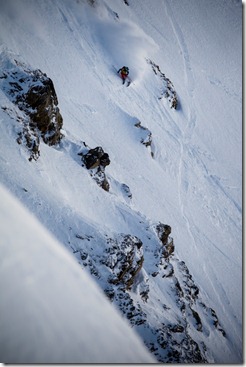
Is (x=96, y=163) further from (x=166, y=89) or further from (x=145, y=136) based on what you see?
(x=166, y=89)

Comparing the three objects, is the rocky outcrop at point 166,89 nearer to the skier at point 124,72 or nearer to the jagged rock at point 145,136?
the skier at point 124,72

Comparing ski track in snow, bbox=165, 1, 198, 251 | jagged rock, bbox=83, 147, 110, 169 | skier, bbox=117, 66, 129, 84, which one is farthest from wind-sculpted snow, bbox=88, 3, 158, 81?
jagged rock, bbox=83, 147, 110, 169

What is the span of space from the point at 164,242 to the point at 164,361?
16.3 feet

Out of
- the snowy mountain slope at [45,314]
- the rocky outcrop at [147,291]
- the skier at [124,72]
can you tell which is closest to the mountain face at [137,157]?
the rocky outcrop at [147,291]

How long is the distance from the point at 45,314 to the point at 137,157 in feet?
47.2

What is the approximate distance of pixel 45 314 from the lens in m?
2.86

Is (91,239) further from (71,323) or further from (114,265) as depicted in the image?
(71,323)

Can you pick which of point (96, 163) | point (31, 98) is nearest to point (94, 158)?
point (96, 163)

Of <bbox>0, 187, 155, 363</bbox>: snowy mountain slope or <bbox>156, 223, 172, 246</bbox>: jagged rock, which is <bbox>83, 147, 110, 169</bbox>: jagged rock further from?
<bbox>0, 187, 155, 363</bbox>: snowy mountain slope

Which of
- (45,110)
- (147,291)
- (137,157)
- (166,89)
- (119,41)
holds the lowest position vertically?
(137,157)

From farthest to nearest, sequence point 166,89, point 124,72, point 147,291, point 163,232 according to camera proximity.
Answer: point 166,89 < point 124,72 < point 163,232 < point 147,291

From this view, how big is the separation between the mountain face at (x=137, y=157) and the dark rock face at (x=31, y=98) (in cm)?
4

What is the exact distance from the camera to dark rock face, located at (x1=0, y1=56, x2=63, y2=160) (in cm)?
788

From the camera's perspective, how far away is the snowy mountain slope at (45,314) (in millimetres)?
2633
